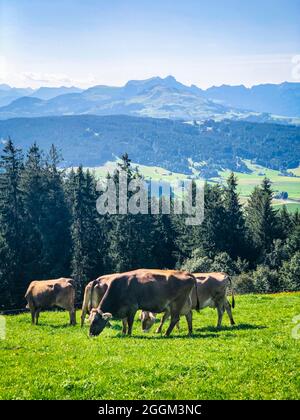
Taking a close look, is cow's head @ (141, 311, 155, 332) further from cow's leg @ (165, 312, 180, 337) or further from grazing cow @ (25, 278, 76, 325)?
grazing cow @ (25, 278, 76, 325)

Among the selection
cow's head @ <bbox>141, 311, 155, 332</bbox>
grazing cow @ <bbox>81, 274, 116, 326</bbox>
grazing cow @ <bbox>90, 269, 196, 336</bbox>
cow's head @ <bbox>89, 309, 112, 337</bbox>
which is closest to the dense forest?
grazing cow @ <bbox>81, 274, 116, 326</bbox>

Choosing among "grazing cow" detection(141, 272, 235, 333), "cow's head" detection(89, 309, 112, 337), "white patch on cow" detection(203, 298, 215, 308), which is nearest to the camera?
"cow's head" detection(89, 309, 112, 337)

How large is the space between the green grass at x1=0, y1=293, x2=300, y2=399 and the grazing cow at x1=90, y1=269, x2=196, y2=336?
89 cm

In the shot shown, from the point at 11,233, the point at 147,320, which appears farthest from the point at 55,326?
the point at 11,233

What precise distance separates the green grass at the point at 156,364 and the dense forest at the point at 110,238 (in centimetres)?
4305

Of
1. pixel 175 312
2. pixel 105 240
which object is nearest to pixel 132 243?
pixel 105 240

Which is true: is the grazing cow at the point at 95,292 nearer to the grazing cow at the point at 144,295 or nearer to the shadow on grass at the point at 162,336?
the grazing cow at the point at 144,295

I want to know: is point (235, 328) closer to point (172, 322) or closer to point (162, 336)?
point (172, 322)

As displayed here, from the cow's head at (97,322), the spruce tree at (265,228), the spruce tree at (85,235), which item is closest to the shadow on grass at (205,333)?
the cow's head at (97,322)

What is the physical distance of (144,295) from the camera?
2172cm

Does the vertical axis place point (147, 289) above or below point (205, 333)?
above

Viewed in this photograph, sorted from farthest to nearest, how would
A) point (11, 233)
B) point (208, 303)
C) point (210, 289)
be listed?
point (11, 233), point (210, 289), point (208, 303)

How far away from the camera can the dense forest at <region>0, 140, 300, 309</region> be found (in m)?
67.1

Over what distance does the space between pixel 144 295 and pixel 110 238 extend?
5404cm
